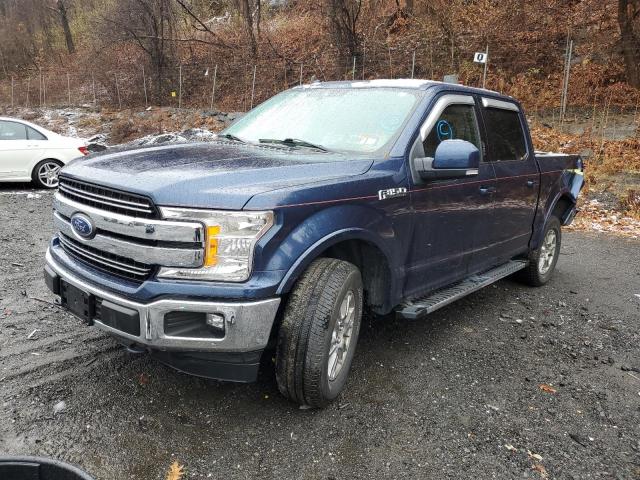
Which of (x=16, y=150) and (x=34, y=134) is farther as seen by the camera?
(x=34, y=134)

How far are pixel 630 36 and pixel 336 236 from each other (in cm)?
1469

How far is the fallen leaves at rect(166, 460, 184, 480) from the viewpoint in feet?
7.89

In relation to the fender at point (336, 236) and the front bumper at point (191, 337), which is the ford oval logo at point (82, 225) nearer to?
the front bumper at point (191, 337)

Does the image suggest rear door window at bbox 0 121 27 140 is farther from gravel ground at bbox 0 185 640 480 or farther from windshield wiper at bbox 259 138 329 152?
windshield wiper at bbox 259 138 329 152

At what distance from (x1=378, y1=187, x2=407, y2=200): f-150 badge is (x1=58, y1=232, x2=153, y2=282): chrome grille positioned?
1387 mm

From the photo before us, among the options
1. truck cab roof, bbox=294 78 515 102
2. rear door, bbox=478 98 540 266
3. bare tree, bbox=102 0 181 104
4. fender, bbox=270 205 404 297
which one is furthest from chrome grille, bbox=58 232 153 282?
bare tree, bbox=102 0 181 104

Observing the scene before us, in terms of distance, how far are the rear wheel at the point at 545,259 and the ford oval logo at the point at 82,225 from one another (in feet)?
14.1

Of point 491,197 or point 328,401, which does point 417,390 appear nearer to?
point 328,401

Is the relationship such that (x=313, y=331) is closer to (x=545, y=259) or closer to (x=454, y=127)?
(x=454, y=127)

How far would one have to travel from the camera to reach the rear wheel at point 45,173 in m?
9.90

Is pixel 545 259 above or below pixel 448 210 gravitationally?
below

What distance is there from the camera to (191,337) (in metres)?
2.46

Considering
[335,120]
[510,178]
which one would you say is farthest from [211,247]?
[510,178]

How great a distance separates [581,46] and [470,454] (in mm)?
16450
